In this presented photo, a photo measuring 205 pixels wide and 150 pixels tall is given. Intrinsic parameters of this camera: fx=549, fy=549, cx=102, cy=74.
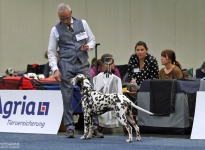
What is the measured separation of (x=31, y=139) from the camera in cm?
584

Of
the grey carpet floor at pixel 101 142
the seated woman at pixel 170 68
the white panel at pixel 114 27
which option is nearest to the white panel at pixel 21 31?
the white panel at pixel 114 27

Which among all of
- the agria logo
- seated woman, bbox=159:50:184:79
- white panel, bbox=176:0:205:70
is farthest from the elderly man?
white panel, bbox=176:0:205:70

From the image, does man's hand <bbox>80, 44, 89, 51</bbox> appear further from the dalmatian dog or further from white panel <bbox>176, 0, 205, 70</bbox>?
white panel <bbox>176, 0, 205, 70</bbox>

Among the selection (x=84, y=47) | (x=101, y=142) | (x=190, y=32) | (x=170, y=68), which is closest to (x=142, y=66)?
(x=170, y=68)

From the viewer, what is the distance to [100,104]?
5.64m

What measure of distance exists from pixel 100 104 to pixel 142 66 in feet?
5.13

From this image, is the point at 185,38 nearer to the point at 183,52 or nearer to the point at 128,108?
the point at 183,52

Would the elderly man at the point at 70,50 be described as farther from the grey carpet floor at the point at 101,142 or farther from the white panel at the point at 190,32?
the white panel at the point at 190,32

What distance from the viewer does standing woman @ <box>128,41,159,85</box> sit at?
699 centimetres

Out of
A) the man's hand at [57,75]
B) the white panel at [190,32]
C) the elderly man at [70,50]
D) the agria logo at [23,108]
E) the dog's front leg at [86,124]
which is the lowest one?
the dog's front leg at [86,124]

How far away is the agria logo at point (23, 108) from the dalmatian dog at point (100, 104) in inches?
39.8

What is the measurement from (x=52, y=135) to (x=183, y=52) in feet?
23.0

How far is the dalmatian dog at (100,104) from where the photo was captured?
5535 mm

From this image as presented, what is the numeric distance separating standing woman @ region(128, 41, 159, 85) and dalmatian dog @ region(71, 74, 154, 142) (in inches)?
A: 54.7
